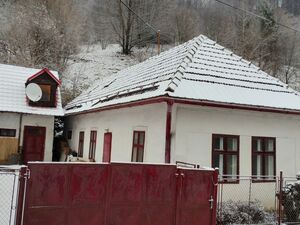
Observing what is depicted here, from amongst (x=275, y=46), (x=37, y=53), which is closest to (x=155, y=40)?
(x=275, y=46)

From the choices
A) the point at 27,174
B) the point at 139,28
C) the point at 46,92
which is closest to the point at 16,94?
the point at 46,92

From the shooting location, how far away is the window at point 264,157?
1095 cm

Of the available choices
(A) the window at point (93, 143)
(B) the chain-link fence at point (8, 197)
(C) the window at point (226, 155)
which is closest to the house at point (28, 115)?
(A) the window at point (93, 143)

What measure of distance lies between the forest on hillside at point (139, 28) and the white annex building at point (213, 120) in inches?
677

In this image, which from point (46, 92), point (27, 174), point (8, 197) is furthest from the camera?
point (46, 92)

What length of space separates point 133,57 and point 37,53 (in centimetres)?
1394

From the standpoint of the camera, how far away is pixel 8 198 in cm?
938

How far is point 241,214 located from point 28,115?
1494cm

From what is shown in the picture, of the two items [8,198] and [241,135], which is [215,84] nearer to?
[241,135]

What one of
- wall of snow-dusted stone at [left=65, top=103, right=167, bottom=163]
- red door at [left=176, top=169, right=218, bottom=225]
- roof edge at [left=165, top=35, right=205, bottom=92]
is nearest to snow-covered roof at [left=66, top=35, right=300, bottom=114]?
roof edge at [left=165, top=35, right=205, bottom=92]

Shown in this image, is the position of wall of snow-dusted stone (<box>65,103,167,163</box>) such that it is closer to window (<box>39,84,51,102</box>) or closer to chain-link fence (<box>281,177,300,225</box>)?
window (<box>39,84,51,102</box>)

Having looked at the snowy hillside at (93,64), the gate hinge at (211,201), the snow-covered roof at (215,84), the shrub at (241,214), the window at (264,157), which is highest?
the snowy hillside at (93,64)

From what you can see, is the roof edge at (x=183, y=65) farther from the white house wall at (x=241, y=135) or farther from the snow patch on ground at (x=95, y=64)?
the snow patch on ground at (x=95, y=64)

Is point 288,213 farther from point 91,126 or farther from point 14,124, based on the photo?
point 14,124
